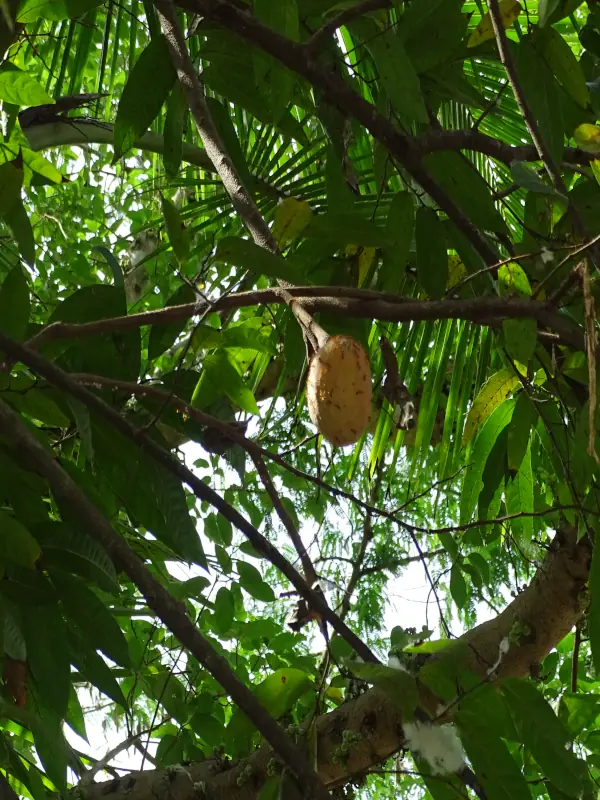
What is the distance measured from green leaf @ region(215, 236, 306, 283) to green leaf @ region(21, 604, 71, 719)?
0.34 meters

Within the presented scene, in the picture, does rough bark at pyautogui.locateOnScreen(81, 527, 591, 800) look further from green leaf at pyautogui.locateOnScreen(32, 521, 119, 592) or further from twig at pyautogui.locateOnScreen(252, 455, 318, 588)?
green leaf at pyautogui.locateOnScreen(32, 521, 119, 592)

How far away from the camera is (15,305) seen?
0.78 m

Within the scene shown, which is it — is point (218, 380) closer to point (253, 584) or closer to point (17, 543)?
point (17, 543)

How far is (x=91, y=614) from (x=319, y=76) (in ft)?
1.66

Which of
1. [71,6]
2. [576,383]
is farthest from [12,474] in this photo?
[576,383]

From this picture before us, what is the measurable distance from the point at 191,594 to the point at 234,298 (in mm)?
762

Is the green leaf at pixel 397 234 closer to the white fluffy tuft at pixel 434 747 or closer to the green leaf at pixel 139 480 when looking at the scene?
the green leaf at pixel 139 480

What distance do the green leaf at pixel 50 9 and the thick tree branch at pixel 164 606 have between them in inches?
14.9

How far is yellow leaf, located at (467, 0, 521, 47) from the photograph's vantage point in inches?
35.3

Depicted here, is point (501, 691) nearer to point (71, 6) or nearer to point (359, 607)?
point (71, 6)

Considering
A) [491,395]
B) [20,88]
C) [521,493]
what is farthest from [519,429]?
[20,88]

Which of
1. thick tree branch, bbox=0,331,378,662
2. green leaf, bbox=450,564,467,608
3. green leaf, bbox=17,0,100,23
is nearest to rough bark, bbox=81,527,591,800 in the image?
green leaf, bbox=450,564,467,608

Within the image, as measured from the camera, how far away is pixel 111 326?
2.21 feet

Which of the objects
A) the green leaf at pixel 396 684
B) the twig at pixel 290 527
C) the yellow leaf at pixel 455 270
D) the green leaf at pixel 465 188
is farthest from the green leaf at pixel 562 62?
the green leaf at pixel 396 684
